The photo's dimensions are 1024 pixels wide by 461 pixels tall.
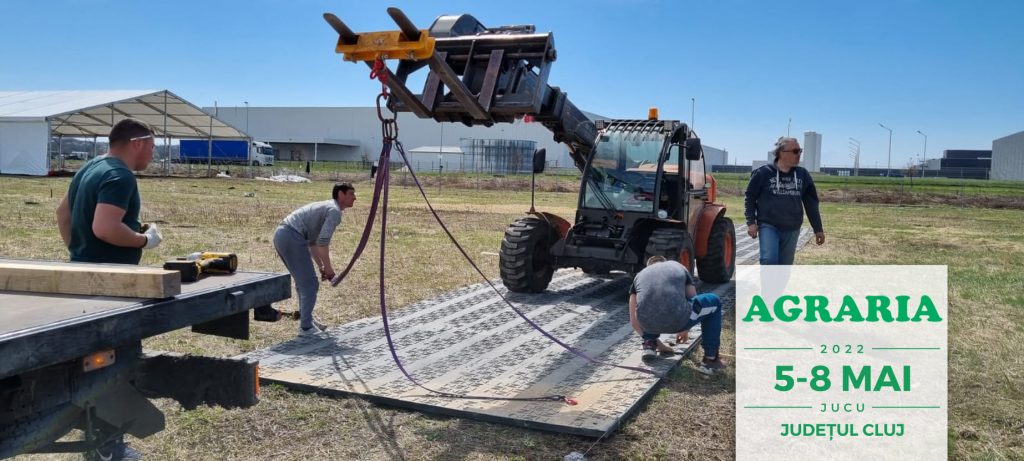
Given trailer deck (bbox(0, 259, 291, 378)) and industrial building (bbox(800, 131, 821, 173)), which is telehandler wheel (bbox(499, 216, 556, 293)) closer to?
trailer deck (bbox(0, 259, 291, 378))

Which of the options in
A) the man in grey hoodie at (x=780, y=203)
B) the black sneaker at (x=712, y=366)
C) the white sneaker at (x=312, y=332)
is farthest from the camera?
the man in grey hoodie at (x=780, y=203)

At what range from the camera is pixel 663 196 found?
9.52m

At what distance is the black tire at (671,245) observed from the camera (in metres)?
8.33

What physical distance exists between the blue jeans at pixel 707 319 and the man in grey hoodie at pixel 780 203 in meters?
1.67

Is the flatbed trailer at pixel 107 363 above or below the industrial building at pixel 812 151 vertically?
below

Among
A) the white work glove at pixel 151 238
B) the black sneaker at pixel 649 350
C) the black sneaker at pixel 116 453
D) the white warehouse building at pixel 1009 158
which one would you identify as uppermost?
the white warehouse building at pixel 1009 158

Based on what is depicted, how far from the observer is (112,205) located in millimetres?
3682

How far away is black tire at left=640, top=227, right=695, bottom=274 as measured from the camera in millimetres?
8328

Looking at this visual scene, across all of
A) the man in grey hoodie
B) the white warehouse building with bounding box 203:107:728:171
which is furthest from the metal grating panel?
the white warehouse building with bounding box 203:107:728:171

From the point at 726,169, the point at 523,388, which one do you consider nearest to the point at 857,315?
the point at 523,388

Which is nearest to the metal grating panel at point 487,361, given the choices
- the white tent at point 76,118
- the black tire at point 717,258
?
the black tire at point 717,258

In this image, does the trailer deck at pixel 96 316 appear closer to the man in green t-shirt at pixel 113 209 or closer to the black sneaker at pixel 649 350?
the man in green t-shirt at pixel 113 209

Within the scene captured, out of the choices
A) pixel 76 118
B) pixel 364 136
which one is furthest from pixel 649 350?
pixel 364 136

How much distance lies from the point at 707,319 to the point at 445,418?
2.33m
